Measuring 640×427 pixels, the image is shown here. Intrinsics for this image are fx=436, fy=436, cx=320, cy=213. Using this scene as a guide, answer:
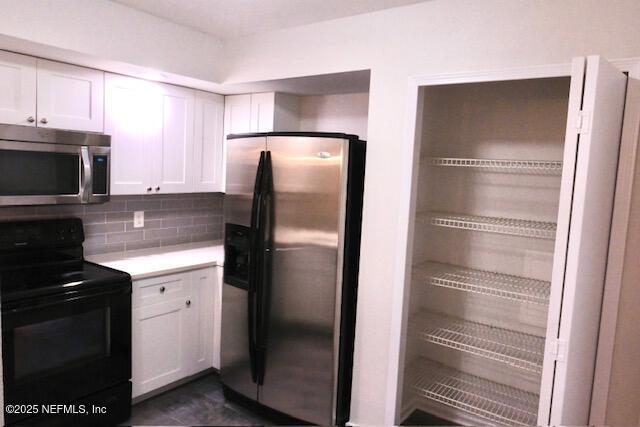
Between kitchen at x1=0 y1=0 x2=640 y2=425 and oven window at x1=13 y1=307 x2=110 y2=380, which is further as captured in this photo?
oven window at x1=13 y1=307 x2=110 y2=380

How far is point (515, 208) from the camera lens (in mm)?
2410

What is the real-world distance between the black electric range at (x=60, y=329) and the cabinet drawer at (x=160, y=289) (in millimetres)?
103

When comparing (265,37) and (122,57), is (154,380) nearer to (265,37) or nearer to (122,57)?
(122,57)

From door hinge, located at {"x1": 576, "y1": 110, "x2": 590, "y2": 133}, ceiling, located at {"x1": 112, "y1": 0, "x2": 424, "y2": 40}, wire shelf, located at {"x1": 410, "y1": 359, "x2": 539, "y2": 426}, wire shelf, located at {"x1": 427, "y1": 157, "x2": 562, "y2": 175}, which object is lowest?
wire shelf, located at {"x1": 410, "y1": 359, "x2": 539, "y2": 426}

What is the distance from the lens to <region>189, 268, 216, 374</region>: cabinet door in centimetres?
300

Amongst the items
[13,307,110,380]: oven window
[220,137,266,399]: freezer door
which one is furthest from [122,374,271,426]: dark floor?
[13,307,110,380]: oven window

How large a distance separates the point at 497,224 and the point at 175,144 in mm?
2209

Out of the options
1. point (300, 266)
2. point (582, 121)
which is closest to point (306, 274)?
point (300, 266)

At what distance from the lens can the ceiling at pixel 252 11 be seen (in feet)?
7.57

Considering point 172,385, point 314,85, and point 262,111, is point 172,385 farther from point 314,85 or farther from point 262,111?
point 314,85

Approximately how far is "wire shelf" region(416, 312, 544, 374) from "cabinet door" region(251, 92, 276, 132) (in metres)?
1.74

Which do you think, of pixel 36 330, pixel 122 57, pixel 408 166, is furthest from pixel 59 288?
pixel 408 166

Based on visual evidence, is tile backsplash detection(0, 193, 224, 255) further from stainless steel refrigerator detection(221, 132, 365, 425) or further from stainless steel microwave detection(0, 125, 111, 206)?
stainless steel refrigerator detection(221, 132, 365, 425)

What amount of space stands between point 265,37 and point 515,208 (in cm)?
188
